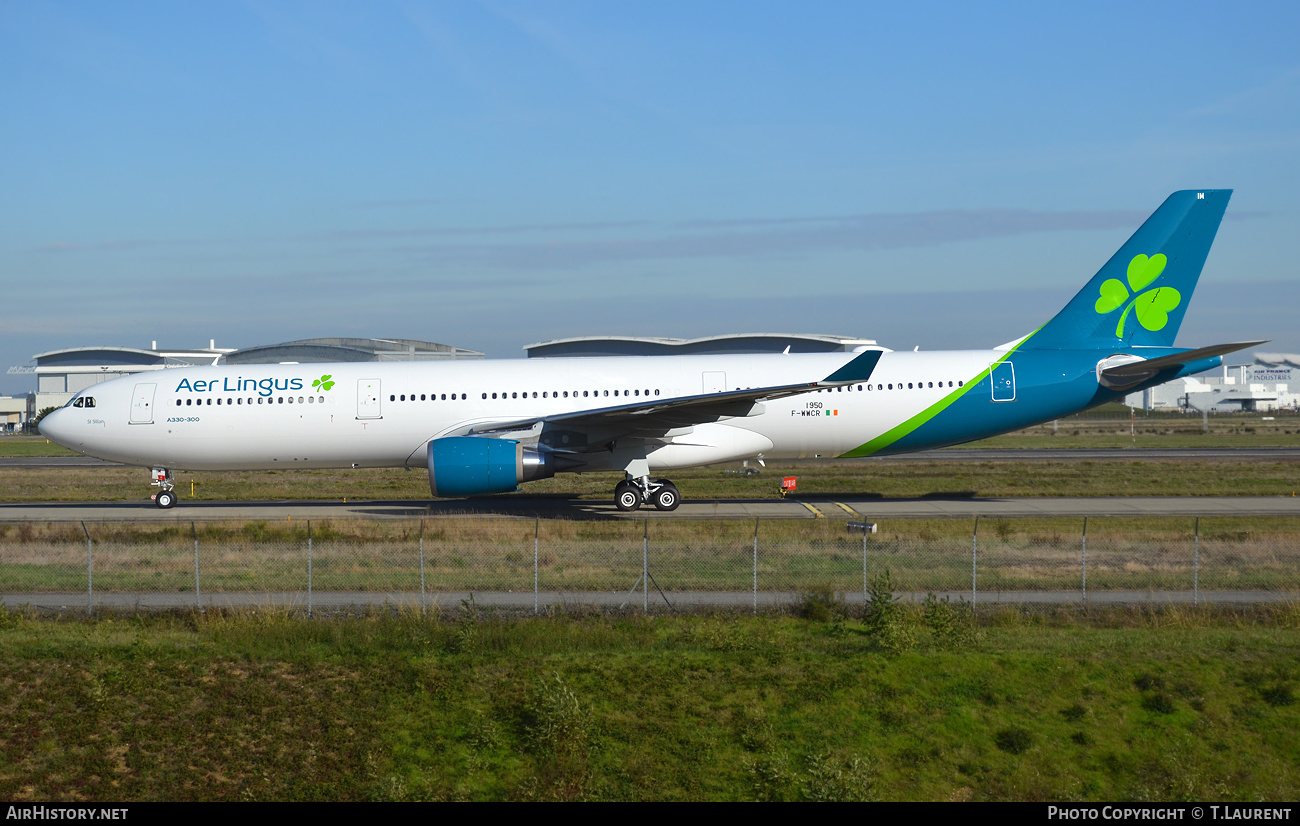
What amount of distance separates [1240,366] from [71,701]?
205085 mm

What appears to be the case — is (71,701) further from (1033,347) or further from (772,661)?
(1033,347)

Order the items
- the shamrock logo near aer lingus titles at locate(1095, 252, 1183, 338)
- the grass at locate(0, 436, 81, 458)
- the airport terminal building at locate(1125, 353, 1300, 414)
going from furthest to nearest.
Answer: the airport terminal building at locate(1125, 353, 1300, 414) → the grass at locate(0, 436, 81, 458) → the shamrock logo near aer lingus titles at locate(1095, 252, 1183, 338)

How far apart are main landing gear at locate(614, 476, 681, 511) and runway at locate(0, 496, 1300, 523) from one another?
0.27m

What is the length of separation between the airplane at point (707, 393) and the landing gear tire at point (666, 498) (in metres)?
0.04

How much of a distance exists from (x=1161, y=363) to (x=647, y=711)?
19.8m

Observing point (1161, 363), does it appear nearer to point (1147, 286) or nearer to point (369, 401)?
point (1147, 286)

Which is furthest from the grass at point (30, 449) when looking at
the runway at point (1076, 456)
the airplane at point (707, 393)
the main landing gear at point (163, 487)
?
the airplane at point (707, 393)

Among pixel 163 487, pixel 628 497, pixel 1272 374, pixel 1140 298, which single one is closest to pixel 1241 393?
pixel 1272 374

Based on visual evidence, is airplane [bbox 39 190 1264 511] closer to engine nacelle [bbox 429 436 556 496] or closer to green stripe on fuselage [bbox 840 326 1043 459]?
green stripe on fuselage [bbox 840 326 1043 459]

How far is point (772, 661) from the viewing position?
42.9 ft

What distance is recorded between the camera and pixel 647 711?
12234 millimetres

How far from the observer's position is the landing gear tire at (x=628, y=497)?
26.8 metres

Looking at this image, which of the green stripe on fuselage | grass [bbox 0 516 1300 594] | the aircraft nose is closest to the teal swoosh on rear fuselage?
the green stripe on fuselage

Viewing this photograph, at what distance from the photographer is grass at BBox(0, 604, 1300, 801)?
11.2m
